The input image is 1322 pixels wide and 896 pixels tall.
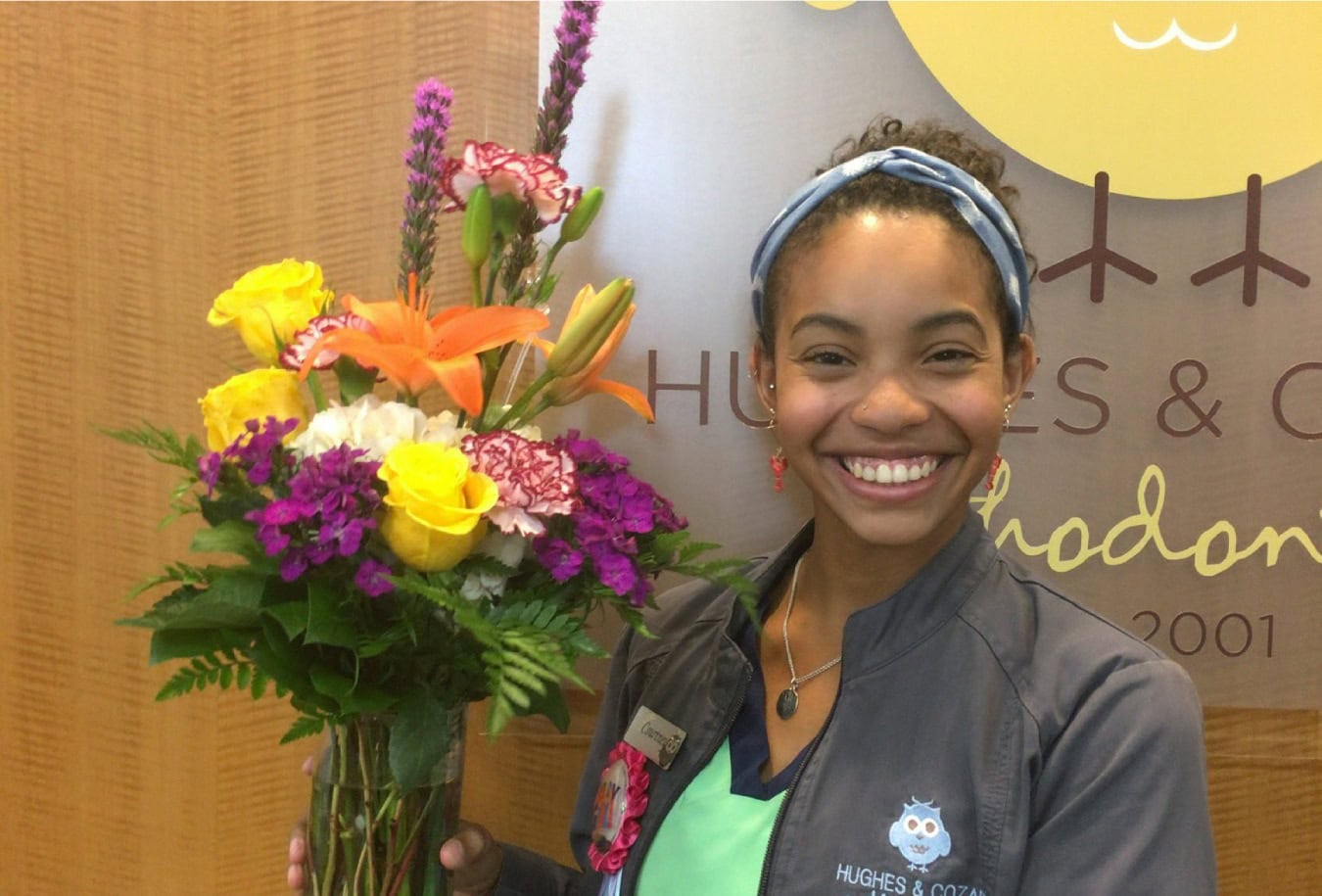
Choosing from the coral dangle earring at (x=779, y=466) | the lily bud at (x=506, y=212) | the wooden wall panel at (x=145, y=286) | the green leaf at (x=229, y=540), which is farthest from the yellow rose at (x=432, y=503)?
the wooden wall panel at (x=145, y=286)

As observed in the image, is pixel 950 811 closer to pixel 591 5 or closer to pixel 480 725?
pixel 480 725

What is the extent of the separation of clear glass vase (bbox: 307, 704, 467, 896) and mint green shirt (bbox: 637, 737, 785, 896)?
9.5 inches

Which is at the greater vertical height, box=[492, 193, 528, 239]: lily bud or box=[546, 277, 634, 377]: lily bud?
box=[492, 193, 528, 239]: lily bud

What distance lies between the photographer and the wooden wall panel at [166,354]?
1354 millimetres

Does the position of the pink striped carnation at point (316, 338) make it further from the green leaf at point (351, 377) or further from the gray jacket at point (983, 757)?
the gray jacket at point (983, 757)

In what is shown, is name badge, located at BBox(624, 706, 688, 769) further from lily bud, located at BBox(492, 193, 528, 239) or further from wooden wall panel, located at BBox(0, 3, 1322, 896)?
lily bud, located at BBox(492, 193, 528, 239)

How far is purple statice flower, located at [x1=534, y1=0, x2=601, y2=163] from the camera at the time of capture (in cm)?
110

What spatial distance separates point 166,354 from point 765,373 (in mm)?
727

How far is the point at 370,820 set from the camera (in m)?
0.93

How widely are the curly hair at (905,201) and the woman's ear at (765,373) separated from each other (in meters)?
0.01

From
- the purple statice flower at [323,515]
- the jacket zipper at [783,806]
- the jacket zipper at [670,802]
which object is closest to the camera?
the purple statice flower at [323,515]

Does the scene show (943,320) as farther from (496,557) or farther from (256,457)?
(256,457)

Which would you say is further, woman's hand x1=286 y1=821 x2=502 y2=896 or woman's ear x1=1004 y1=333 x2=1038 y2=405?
woman's ear x1=1004 y1=333 x2=1038 y2=405

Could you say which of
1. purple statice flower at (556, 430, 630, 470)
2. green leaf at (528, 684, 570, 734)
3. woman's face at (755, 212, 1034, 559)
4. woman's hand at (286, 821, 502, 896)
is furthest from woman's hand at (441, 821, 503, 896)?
woman's face at (755, 212, 1034, 559)
